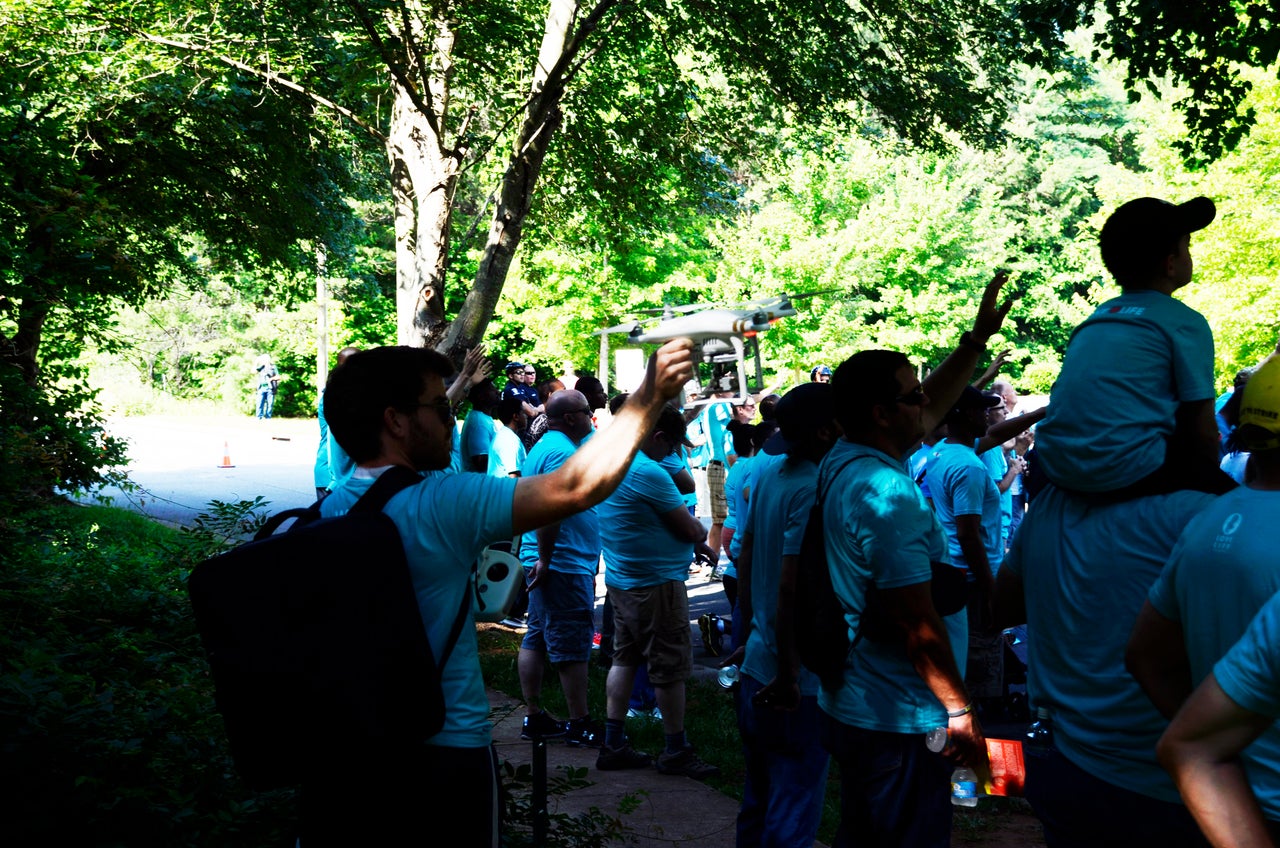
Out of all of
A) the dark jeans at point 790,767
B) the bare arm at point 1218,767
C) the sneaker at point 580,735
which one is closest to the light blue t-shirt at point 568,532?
the sneaker at point 580,735

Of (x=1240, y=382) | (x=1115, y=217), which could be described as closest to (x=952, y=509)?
(x=1240, y=382)

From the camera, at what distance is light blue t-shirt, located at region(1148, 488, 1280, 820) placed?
214 cm

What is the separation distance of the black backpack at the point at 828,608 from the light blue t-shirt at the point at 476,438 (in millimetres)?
6135

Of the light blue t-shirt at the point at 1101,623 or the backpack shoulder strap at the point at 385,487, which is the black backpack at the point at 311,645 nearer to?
the backpack shoulder strap at the point at 385,487

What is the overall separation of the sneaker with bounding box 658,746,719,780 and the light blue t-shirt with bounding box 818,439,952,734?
3057 mm

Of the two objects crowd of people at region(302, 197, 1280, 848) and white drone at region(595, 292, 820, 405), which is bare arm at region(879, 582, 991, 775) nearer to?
crowd of people at region(302, 197, 1280, 848)

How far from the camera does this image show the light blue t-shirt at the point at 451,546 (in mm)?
2500

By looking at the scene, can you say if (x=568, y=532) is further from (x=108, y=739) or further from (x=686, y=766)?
(x=108, y=739)

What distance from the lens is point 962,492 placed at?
6.89 metres

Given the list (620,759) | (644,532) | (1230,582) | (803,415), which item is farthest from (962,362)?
(620,759)

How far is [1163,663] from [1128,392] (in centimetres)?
80

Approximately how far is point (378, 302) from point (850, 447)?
4191 centimetres

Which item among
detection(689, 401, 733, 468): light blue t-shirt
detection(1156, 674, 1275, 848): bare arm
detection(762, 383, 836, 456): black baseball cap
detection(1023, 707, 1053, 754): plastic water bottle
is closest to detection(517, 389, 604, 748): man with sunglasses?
detection(762, 383, 836, 456): black baseball cap

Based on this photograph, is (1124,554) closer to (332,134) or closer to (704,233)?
(332,134)
